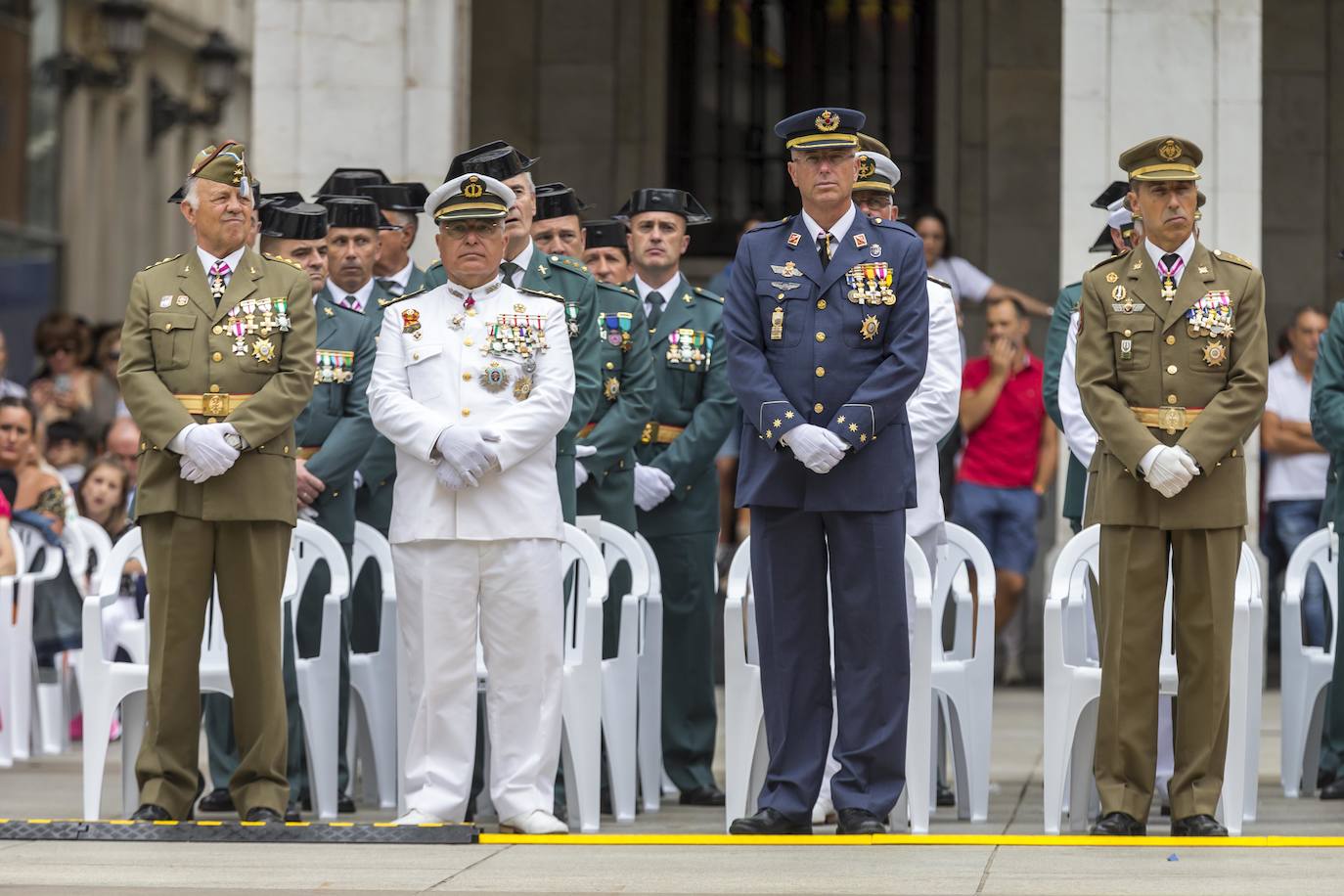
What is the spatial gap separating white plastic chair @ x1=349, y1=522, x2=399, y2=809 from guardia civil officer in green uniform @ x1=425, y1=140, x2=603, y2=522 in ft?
2.89

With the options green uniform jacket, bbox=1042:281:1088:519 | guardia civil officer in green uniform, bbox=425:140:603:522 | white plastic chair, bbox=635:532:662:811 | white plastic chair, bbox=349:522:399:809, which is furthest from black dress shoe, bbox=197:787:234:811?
green uniform jacket, bbox=1042:281:1088:519

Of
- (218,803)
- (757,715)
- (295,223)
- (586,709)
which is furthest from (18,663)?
(757,715)

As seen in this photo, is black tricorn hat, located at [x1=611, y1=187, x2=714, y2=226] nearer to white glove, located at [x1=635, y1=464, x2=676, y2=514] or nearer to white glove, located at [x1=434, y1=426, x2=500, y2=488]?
white glove, located at [x1=635, y1=464, x2=676, y2=514]

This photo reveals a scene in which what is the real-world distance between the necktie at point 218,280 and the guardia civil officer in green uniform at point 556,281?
702mm

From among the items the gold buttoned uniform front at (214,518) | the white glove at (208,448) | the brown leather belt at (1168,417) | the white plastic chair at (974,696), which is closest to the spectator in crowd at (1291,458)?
the white plastic chair at (974,696)

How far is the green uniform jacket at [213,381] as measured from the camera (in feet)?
27.5

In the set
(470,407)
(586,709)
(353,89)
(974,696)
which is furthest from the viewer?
(353,89)

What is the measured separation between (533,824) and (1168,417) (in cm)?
238

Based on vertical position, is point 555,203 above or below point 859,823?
above

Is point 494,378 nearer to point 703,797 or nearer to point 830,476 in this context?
point 830,476

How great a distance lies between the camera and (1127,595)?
823 centimetres

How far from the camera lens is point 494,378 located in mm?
8344

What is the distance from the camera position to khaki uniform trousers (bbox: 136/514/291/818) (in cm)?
848

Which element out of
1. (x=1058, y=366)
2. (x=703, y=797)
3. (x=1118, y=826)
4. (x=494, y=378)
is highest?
(x=1058, y=366)
